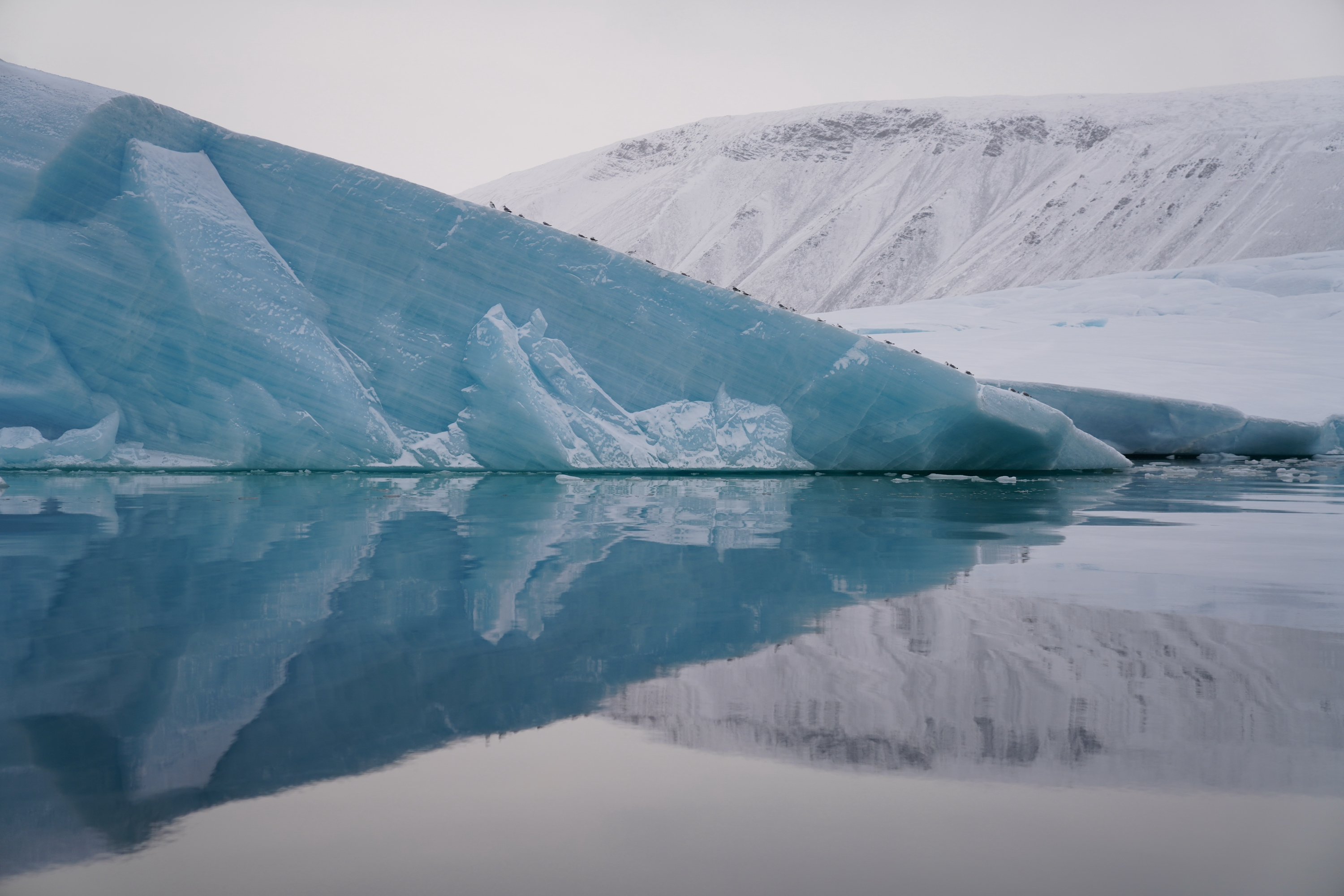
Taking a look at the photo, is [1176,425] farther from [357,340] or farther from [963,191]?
[963,191]

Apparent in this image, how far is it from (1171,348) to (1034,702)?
1262cm

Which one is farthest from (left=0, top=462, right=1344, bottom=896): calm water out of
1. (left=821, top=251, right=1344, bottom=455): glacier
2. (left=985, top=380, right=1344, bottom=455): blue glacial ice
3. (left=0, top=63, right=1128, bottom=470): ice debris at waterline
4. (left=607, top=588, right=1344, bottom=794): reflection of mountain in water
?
(left=985, top=380, right=1344, bottom=455): blue glacial ice

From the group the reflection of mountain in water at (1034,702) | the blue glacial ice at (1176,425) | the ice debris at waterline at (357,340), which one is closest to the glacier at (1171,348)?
the blue glacial ice at (1176,425)

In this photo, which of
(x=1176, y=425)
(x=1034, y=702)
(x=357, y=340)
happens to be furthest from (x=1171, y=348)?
(x=1034, y=702)

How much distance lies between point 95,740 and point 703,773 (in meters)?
0.87

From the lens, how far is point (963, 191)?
4616 cm

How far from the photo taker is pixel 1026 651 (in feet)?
6.30

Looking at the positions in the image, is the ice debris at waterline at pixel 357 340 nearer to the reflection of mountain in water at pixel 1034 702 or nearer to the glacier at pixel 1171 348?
the glacier at pixel 1171 348

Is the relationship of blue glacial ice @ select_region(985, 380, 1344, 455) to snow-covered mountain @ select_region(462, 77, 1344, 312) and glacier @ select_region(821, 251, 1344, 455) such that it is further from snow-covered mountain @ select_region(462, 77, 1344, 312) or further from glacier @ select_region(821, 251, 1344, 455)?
Answer: snow-covered mountain @ select_region(462, 77, 1344, 312)

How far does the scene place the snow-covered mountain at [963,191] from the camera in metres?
38.1

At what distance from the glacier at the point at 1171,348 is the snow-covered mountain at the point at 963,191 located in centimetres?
1971

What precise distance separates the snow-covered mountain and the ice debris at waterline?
110 feet

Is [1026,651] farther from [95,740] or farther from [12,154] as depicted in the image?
[12,154]

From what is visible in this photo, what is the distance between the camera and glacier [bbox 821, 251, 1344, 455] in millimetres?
9438
